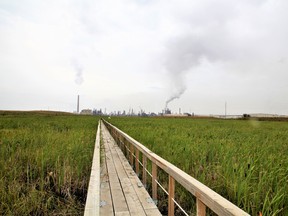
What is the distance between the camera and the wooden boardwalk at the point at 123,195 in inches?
119

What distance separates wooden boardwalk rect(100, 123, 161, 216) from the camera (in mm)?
3018

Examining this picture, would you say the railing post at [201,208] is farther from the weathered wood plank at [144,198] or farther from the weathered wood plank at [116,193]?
the weathered wood plank at [116,193]

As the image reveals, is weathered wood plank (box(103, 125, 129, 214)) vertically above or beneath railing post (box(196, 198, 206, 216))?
beneath

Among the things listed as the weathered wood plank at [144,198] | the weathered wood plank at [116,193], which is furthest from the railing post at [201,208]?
the weathered wood plank at [116,193]

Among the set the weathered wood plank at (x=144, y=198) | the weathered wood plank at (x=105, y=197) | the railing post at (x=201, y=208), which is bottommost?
the weathered wood plank at (x=105, y=197)

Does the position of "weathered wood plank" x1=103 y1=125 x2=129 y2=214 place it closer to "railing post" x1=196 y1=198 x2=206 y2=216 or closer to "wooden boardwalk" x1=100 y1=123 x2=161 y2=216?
"wooden boardwalk" x1=100 y1=123 x2=161 y2=216

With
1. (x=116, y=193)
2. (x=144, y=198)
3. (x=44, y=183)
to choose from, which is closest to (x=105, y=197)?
(x=116, y=193)

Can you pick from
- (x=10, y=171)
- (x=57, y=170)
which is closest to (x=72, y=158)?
Answer: (x=57, y=170)

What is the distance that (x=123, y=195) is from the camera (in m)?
3.61

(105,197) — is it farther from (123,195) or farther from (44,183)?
(44,183)

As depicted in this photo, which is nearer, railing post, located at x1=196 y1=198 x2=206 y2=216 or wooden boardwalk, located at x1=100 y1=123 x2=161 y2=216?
railing post, located at x1=196 y1=198 x2=206 y2=216

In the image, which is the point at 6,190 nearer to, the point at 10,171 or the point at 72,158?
the point at 10,171

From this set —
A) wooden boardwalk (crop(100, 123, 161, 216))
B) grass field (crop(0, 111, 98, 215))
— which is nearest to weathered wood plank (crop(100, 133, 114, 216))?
wooden boardwalk (crop(100, 123, 161, 216))

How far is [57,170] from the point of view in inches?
167
